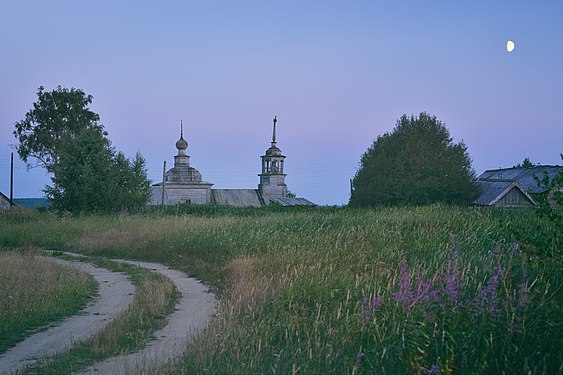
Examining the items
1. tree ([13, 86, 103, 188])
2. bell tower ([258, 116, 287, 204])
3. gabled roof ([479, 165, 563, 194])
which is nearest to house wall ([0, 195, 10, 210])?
tree ([13, 86, 103, 188])

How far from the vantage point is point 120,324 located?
9719mm

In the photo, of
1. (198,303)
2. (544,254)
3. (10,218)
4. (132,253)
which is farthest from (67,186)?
(544,254)

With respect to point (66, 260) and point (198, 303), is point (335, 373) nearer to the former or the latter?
point (198, 303)

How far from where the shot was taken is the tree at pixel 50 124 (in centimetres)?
4984

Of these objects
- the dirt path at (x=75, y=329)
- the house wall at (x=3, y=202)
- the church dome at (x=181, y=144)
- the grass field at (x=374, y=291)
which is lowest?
the dirt path at (x=75, y=329)

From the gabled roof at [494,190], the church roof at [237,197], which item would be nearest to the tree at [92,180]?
the church roof at [237,197]

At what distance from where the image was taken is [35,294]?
1199 cm

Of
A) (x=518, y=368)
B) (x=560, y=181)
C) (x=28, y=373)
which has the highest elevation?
(x=560, y=181)

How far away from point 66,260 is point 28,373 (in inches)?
498

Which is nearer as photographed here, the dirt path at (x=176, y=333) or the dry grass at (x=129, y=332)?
the dirt path at (x=176, y=333)

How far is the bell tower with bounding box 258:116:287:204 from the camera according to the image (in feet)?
206

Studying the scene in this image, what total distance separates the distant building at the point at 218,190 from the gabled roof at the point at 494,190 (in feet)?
55.0

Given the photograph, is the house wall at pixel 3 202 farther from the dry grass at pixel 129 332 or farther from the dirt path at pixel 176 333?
the dry grass at pixel 129 332

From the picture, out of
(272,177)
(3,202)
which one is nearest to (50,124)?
(3,202)
